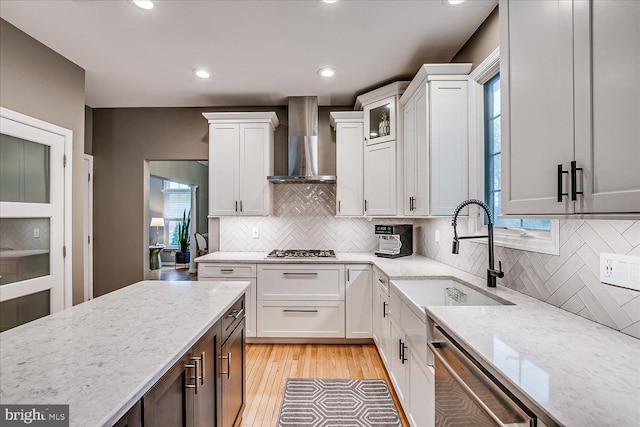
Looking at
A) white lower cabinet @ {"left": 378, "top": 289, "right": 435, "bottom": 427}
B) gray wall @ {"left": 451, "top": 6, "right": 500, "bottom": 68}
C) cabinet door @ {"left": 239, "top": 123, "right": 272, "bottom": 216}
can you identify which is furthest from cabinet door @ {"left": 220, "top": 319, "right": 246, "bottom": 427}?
gray wall @ {"left": 451, "top": 6, "right": 500, "bottom": 68}

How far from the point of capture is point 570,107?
0.97 m

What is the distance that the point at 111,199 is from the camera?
390cm

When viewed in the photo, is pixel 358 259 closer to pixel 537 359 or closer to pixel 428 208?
pixel 428 208

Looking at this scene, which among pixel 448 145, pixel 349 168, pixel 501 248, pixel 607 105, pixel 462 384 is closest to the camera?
pixel 607 105

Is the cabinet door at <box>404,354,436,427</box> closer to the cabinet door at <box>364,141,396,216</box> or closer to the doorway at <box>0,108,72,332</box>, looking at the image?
the cabinet door at <box>364,141,396,216</box>

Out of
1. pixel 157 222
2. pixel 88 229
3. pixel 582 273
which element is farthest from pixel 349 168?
pixel 157 222

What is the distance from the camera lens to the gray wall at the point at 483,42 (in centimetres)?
201

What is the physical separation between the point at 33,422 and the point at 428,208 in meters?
Result: 2.33

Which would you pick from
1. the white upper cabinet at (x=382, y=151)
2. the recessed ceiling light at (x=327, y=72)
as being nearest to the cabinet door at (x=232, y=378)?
the white upper cabinet at (x=382, y=151)

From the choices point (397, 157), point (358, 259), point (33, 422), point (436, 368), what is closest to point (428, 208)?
point (397, 157)

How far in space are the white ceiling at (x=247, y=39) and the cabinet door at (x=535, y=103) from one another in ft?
3.34

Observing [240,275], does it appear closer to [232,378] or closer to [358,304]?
[358,304]

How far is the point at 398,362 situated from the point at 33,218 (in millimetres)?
3178

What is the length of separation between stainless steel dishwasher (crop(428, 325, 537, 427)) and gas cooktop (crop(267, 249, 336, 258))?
1.96m
